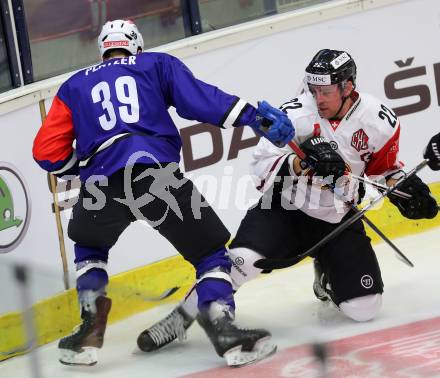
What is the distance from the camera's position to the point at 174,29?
459cm

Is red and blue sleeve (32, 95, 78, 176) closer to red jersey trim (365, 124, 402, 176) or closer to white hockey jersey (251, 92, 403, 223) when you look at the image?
white hockey jersey (251, 92, 403, 223)

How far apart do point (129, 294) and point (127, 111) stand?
1.92 feet

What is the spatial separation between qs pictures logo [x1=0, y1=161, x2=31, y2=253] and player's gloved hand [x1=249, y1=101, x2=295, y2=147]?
1124 mm

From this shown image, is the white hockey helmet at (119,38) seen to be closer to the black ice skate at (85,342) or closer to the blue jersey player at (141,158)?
the blue jersey player at (141,158)

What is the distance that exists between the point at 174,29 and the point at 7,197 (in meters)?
1.13

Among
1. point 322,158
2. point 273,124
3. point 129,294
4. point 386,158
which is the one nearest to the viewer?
point 129,294

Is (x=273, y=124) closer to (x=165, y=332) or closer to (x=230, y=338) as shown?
(x=230, y=338)

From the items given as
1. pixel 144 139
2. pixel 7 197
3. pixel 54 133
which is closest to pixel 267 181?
pixel 144 139

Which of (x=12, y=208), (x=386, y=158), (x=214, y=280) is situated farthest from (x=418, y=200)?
(x=12, y=208)

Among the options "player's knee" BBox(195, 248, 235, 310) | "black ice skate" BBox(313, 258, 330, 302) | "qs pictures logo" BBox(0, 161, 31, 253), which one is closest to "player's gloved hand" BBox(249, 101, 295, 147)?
"player's knee" BBox(195, 248, 235, 310)

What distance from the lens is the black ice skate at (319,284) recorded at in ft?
12.8

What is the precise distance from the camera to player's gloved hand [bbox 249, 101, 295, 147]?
3.25 metres

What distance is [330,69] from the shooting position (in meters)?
3.55

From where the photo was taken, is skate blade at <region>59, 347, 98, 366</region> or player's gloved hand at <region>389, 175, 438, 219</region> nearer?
skate blade at <region>59, 347, 98, 366</region>
